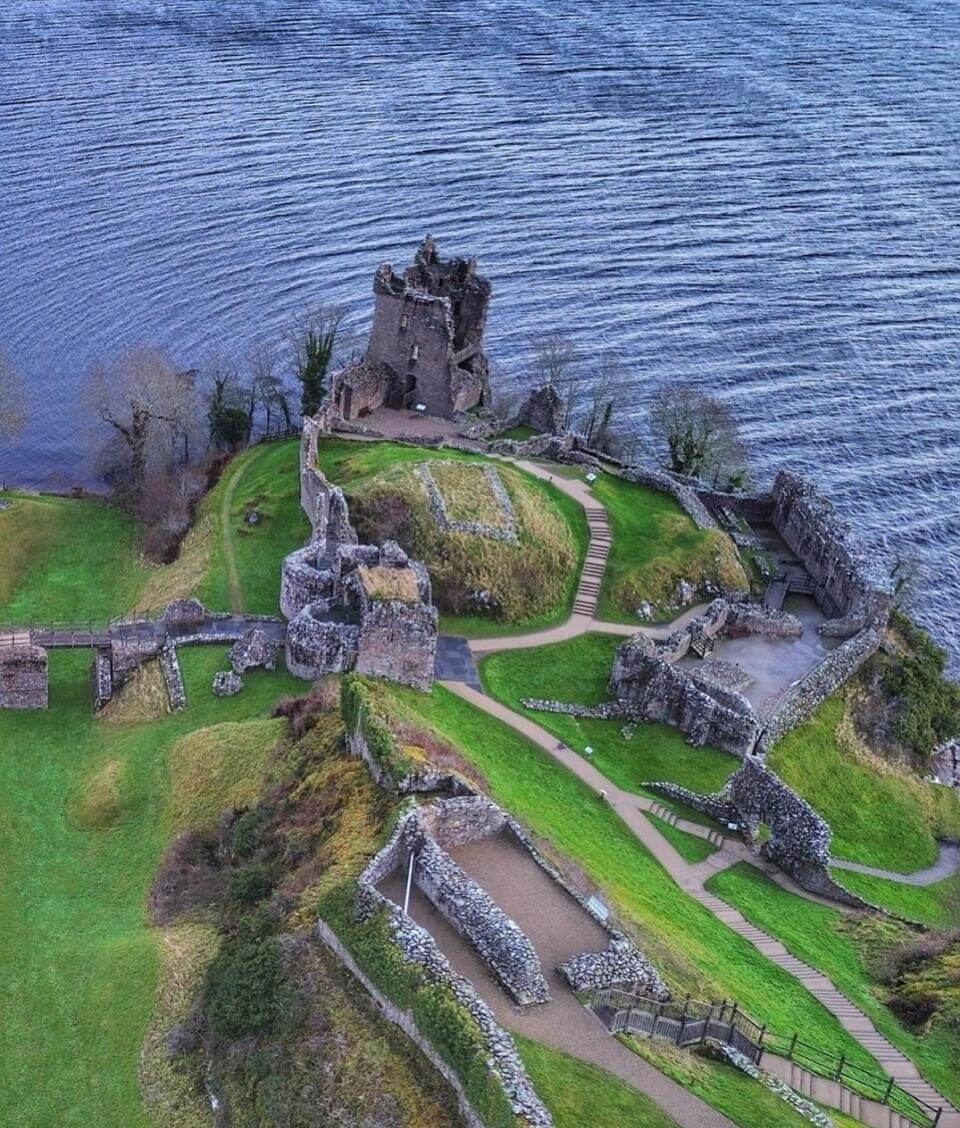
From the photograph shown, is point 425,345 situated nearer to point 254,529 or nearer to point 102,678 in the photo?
point 254,529

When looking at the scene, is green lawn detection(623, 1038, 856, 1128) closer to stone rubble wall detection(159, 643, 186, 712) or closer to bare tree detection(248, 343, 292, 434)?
stone rubble wall detection(159, 643, 186, 712)

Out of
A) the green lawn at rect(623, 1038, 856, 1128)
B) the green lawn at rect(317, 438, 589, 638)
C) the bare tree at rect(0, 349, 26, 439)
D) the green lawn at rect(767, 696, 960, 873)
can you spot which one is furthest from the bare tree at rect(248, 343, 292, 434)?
the green lawn at rect(623, 1038, 856, 1128)

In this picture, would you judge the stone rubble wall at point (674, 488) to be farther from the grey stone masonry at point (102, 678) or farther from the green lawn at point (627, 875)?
the grey stone masonry at point (102, 678)

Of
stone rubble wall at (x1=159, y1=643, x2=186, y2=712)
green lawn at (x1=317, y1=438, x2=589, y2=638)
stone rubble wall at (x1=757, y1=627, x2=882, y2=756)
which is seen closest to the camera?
stone rubble wall at (x1=159, y1=643, x2=186, y2=712)

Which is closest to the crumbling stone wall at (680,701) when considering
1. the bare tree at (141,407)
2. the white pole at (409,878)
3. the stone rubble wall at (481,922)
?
the stone rubble wall at (481,922)

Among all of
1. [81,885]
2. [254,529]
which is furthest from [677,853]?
[254,529]

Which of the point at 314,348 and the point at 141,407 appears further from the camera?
the point at 314,348
